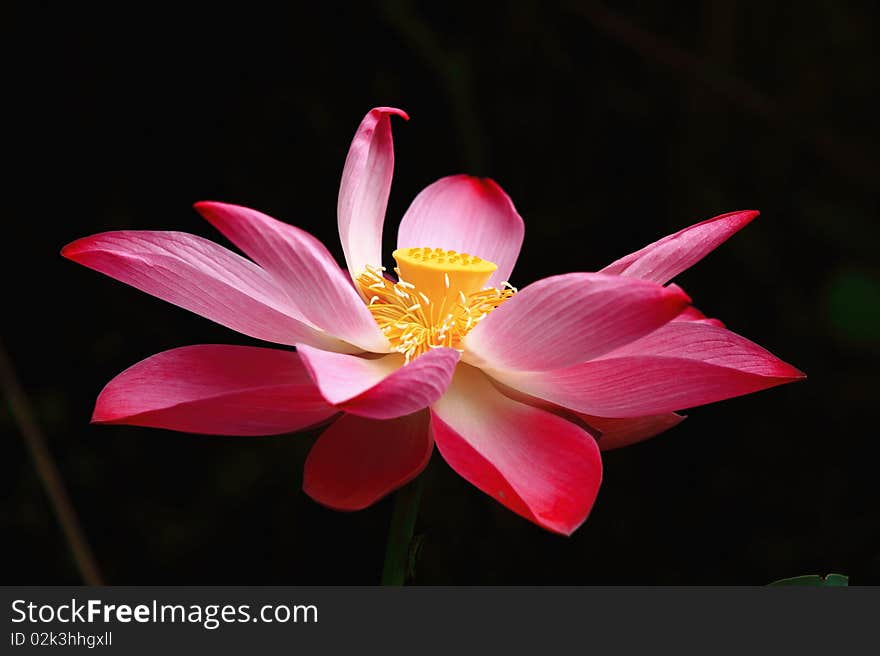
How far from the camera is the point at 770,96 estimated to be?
1.19 meters

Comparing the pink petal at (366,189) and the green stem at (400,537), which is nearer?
the green stem at (400,537)

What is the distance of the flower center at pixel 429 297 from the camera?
466 millimetres

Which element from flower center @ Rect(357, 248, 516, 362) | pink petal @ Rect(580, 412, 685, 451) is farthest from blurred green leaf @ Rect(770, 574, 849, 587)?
flower center @ Rect(357, 248, 516, 362)

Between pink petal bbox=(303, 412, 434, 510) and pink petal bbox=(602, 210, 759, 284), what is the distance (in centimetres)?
12

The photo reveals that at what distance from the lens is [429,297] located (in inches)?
18.8

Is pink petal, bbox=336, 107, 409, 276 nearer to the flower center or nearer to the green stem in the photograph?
the flower center

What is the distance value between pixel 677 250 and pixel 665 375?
0.25 ft

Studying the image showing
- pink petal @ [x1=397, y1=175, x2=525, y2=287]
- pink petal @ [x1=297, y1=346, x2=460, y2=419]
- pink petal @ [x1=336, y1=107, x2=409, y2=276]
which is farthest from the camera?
pink petal @ [x1=397, y1=175, x2=525, y2=287]

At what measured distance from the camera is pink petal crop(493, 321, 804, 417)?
1.20 feet

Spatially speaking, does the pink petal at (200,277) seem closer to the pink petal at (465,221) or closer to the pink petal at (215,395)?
the pink petal at (215,395)

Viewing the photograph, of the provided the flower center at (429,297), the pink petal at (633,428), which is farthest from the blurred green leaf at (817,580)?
the flower center at (429,297)

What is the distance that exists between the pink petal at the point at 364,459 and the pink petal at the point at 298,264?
0.04 m

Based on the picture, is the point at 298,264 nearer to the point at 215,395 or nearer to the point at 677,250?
the point at 215,395

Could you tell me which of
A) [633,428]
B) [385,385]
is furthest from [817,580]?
[385,385]
